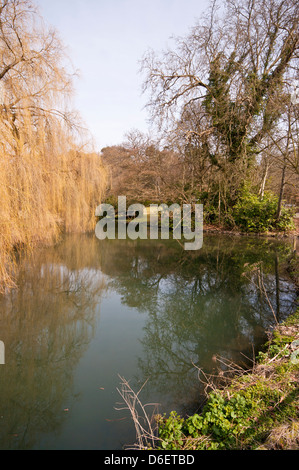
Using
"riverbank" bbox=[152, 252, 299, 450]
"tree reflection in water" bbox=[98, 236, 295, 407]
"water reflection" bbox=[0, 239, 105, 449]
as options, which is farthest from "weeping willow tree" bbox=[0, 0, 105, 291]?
"riverbank" bbox=[152, 252, 299, 450]

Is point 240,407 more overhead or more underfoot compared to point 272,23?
more underfoot

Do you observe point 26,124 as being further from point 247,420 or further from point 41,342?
point 247,420

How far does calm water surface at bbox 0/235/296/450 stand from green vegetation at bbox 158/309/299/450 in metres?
0.42

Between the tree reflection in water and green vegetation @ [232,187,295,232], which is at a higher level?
green vegetation @ [232,187,295,232]

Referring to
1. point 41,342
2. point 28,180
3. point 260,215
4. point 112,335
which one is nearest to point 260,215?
point 260,215

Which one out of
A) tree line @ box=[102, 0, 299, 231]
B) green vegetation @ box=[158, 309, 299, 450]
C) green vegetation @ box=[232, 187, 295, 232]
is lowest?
green vegetation @ box=[158, 309, 299, 450]

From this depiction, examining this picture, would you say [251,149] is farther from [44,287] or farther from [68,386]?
[68,386]

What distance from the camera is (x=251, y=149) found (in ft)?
42.3

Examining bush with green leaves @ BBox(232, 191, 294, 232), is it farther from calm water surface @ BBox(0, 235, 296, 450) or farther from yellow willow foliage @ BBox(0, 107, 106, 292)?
yellow willow foliage @ BBox(0, 107, 106, 292)

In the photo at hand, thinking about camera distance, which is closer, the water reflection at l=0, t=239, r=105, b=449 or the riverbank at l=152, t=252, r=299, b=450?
the riverbank at l=152, t=252, r=299, b=450

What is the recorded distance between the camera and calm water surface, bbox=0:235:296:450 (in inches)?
96.0
